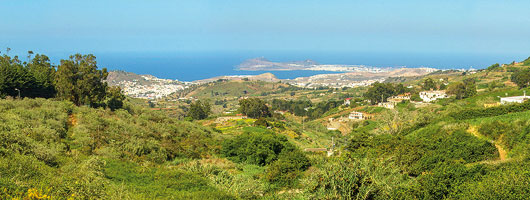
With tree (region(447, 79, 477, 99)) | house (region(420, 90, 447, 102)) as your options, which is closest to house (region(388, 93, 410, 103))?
house (region(420, 90, 447, 102))

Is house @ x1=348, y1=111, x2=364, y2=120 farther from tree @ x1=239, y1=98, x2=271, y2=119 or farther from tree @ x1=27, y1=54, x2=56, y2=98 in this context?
tree @ x1=27, y1=54, x2=56, y2=98

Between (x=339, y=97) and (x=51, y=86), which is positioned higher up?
(x=51, y=86)

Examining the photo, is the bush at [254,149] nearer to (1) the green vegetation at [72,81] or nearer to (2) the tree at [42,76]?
(1) the green vegetation at [72,81]

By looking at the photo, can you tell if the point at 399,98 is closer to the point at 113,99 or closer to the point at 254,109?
the point at 254,109

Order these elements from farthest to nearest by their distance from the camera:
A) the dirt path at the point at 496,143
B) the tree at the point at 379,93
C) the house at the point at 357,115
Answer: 1. the tree at the point at 379,93
2. the house at the point at 357,115
3. the dirt path at the point at 496,143

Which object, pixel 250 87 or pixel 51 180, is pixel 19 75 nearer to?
pixel 51 180

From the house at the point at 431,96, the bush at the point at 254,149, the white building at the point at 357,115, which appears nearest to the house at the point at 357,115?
the white building at the point at 357,115

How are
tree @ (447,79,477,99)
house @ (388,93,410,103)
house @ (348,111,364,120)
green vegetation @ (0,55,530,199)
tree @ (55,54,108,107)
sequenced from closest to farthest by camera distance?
green vegetation @ (0,55,530,199) < tree @ (55,54,108,107) < tree @ (447,79,477,99) < house @ (348,111,364,120) < house @ (388,93,410,103)

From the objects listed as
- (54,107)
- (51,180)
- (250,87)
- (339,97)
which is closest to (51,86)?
(54,107)
